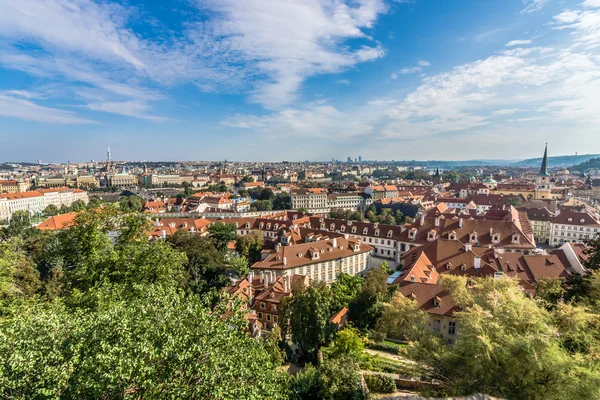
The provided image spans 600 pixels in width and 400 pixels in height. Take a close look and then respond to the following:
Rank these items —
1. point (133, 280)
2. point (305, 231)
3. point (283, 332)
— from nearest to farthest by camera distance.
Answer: point (133, 280) → point (283, 332) → point (305, 231)

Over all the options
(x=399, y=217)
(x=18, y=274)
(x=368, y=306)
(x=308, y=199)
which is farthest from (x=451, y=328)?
(x=308, y=199)

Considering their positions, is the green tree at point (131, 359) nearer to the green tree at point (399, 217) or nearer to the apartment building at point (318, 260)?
the apartment building at point (318, 260)

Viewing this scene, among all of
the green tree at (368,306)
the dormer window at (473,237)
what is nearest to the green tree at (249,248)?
the green tree at (368,306)

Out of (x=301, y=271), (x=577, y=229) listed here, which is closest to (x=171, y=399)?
(x=301, y=271)

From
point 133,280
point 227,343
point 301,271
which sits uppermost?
point 227,343

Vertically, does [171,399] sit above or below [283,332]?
above

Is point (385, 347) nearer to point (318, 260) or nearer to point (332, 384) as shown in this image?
point (332, 384)

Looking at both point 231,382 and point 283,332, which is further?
point 283,332

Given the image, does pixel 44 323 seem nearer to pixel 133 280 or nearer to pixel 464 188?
pixel 133 280
